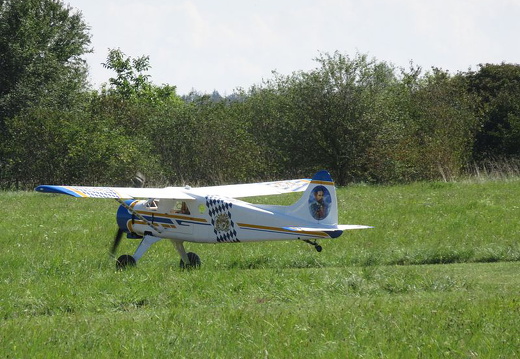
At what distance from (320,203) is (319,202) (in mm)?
25

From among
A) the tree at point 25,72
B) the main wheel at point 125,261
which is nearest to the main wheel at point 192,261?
the main wheel at point 125,261

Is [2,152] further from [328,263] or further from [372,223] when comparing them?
[328,263]

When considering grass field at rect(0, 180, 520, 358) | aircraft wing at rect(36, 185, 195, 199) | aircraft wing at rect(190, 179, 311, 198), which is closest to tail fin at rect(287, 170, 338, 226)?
grass field at rect(0, 180, 520, 358)

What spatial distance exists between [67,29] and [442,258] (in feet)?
127

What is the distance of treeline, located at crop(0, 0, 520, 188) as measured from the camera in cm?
3544

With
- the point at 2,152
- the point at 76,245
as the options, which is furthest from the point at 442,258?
the point at 2,152

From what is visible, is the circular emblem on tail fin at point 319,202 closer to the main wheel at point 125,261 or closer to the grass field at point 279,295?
the grass field at point 279,295

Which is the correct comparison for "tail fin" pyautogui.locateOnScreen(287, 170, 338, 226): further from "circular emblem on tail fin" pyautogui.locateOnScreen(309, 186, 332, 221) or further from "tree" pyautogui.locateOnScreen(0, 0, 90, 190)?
"tree" pyautogui.locateOnScreen(0, 0, 90, 190)

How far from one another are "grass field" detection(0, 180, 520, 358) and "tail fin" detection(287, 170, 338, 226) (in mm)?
910

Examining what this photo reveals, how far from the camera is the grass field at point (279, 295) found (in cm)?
815

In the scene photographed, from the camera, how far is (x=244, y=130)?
4041 centimetres

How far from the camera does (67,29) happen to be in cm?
4912

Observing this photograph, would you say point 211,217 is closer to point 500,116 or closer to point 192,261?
point 192,261

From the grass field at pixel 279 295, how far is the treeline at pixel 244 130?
50.2ft
